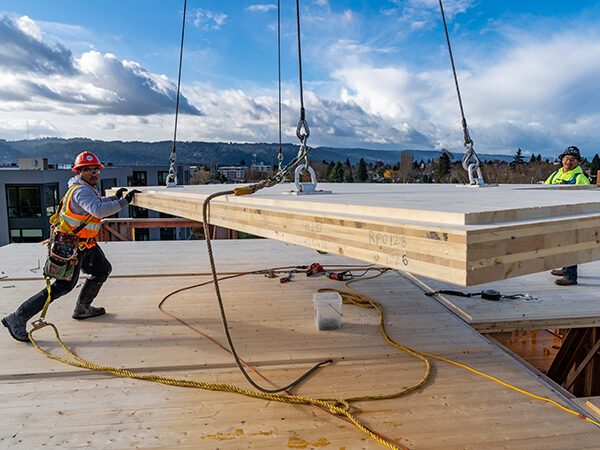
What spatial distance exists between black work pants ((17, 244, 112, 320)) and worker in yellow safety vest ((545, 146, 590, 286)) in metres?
5.24

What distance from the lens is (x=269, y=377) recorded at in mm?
2816

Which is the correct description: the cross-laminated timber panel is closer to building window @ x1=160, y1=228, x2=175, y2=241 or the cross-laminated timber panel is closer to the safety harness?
the safety harness

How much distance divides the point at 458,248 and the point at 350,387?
5.05 ft

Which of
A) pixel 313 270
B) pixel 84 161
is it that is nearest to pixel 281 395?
pixel 84 161

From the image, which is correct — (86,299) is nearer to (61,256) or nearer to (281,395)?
(61,256)

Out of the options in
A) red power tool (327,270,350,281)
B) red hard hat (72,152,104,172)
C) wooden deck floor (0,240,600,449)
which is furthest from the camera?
red power tool (327,270,350,281)

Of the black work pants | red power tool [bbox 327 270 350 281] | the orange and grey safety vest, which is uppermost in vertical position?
the orange and grey safety vest

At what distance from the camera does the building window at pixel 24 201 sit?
24.2 meters

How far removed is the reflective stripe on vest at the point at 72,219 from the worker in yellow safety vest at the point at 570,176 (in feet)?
17.3

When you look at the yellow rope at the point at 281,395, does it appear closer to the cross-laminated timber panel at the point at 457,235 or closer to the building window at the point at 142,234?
the cross-laminated timber panel at the point at 457,235

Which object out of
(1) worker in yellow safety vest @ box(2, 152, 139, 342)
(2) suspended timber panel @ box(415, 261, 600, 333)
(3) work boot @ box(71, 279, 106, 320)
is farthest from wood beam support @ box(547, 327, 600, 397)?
(3) work boot @ box(71, 279, 106, 320)

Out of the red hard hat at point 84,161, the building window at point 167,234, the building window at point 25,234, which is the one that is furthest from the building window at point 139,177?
the red hard hat at point 84,161

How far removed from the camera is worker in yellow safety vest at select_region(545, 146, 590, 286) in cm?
491

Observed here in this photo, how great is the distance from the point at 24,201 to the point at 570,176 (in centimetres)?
2823
